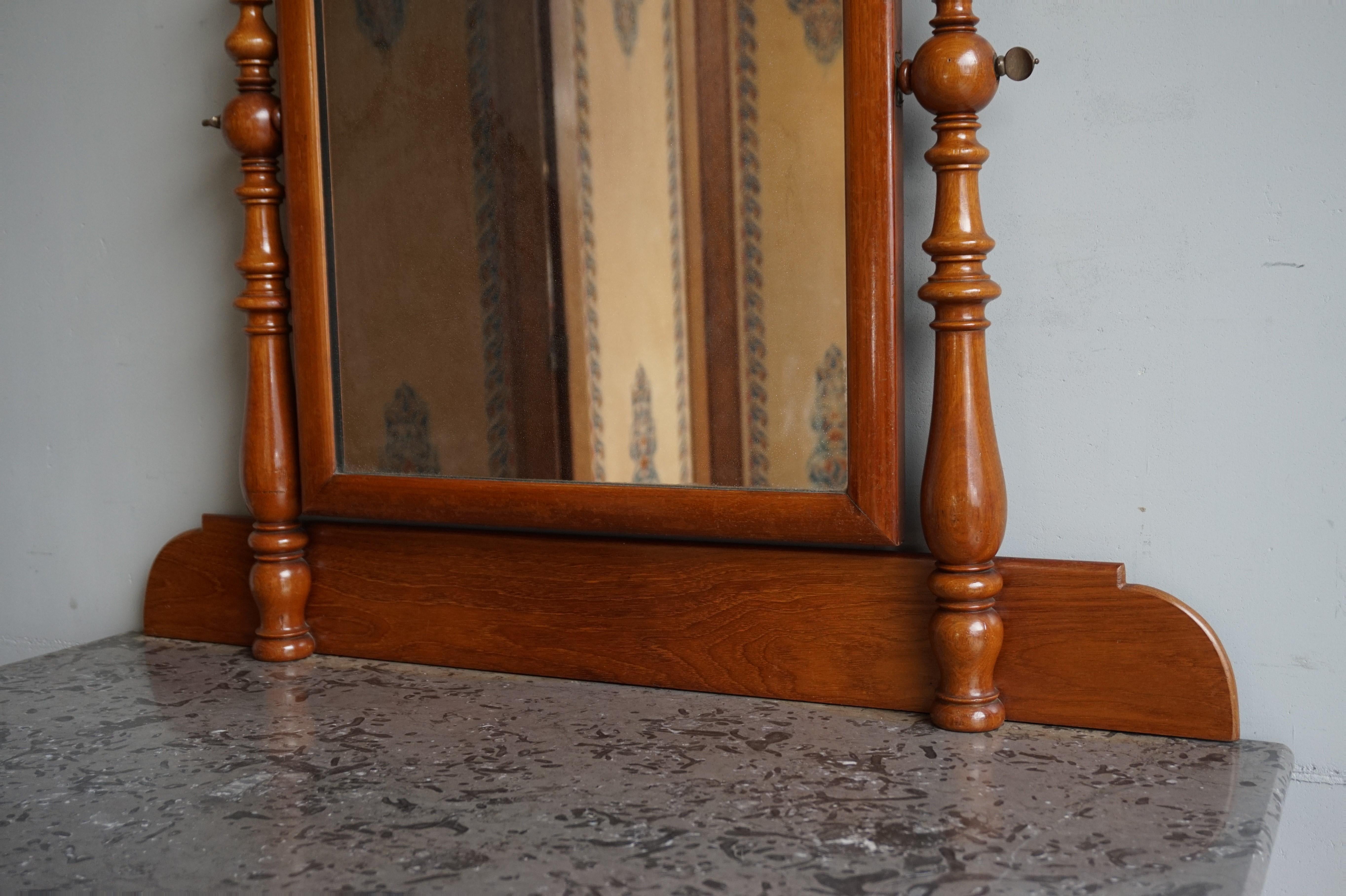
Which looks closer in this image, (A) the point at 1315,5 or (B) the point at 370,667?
(A) the point at 1315,5

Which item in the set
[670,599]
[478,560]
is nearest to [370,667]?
[478,560]

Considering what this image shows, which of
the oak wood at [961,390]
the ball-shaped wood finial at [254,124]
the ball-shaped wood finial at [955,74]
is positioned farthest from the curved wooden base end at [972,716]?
the ball-shaped wood finial at [254,124]

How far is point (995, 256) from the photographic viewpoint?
92cm

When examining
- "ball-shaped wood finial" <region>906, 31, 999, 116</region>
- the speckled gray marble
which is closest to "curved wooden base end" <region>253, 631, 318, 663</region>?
the speckled gray marble

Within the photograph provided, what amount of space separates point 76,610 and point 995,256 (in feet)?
3.75

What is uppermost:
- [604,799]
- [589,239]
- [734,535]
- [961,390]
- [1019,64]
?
[1019,64]

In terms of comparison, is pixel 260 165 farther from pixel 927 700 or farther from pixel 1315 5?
pixel 1315 5

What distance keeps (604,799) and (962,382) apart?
40 cm

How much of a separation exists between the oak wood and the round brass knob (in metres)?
0.01

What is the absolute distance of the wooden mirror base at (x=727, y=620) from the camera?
2.80ft

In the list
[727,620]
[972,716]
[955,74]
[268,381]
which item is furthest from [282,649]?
[955,74]

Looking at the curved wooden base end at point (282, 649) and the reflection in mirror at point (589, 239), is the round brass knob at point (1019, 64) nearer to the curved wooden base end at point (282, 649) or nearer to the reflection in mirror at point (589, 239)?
the reflection in mirror at point (589, 239)

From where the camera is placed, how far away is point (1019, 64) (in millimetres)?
833

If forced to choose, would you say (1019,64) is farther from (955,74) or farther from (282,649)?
(282,649)
